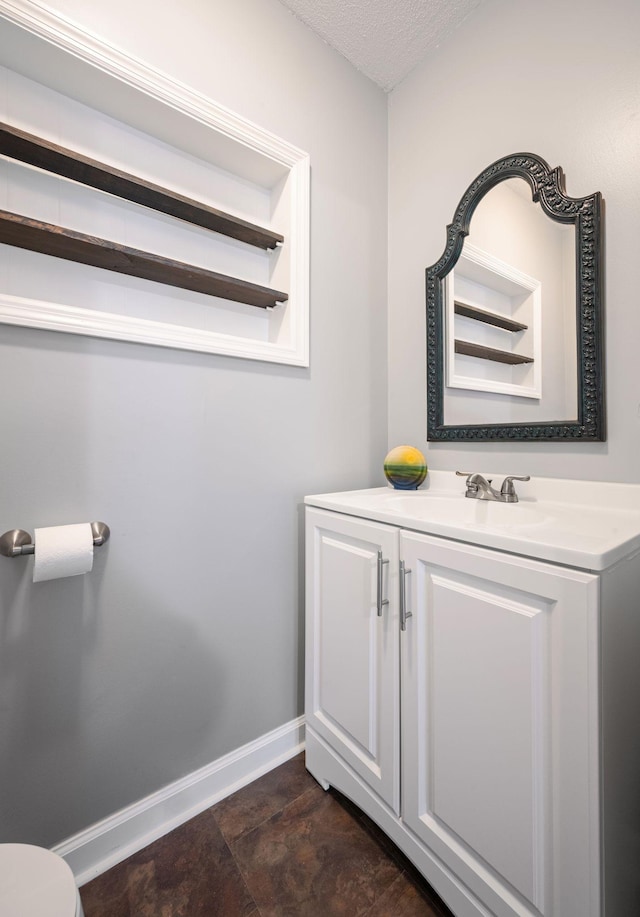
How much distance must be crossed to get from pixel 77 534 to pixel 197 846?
91cm

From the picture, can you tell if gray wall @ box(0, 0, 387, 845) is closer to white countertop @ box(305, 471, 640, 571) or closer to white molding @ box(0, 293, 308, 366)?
white molding @ box(0, 293, 308, 366)

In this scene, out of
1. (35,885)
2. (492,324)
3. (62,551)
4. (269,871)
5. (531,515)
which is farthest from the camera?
Answer: (492,324)

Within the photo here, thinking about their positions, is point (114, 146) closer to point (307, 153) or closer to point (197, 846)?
point (307, 153)

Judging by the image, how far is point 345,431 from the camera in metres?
1.56

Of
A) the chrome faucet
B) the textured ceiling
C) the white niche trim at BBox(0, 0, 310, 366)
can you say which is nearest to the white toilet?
the white niche trim at BBox(0, 0, 310, 366)

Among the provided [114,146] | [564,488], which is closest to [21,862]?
[564,488]

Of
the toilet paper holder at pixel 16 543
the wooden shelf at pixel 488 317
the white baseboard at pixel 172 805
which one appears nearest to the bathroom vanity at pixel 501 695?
the white baseboard at pixel 172 805

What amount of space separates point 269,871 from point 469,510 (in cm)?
107

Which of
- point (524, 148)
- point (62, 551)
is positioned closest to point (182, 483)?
point (62, 551)

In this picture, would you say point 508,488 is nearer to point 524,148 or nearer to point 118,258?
point 524,148

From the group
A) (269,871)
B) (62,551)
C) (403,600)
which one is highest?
(62,551)

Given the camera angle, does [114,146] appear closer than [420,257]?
Yes

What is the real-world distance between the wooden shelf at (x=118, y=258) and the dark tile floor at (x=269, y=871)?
157cm

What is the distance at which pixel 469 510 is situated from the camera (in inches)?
47.7
